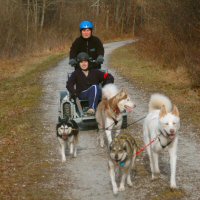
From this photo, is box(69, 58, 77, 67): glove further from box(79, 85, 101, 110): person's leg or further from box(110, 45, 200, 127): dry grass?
box(110, 45, 200, 127): dry grass

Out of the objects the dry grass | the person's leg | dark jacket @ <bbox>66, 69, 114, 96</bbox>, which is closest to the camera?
the person's leg

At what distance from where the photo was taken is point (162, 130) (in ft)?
18.2

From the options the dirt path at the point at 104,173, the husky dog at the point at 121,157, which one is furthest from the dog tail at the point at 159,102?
the dirt path at the point at 104,173

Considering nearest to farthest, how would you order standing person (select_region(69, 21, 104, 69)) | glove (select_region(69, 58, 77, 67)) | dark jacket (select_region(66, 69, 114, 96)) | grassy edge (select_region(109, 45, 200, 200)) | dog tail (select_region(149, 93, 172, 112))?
dog tail (select_region(149, 93, 172, 112)), dark jacket (select_region(66, 69, 114, 96)), glove (select_region(69, 58, 77, 67)), standing person (select_region(69, 21, 104, 69)), grassy edge (select_region(109, 45, 200, 200))

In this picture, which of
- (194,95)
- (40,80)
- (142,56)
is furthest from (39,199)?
(142,56)

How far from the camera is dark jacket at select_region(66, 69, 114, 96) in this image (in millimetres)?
8805

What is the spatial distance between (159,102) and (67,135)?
1714 millimetres

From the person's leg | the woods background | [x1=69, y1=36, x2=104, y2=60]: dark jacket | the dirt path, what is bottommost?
the woods background

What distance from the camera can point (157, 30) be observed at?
21719 millimetres

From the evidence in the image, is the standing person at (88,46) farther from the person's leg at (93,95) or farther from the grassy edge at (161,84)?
the grassy edge at (161,84)

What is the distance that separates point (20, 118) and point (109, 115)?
12.1 ft

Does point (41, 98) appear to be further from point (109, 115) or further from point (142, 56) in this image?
point (142, 56)

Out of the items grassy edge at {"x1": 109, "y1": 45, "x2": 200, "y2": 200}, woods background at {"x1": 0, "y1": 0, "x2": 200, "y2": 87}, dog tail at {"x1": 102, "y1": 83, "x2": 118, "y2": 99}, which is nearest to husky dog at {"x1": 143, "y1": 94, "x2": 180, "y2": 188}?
grassy edge at {"x1": 109, "y1": 45, "x2": 200, "y2": 200}

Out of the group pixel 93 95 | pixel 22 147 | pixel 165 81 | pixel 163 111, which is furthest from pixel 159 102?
pixel 165 81
